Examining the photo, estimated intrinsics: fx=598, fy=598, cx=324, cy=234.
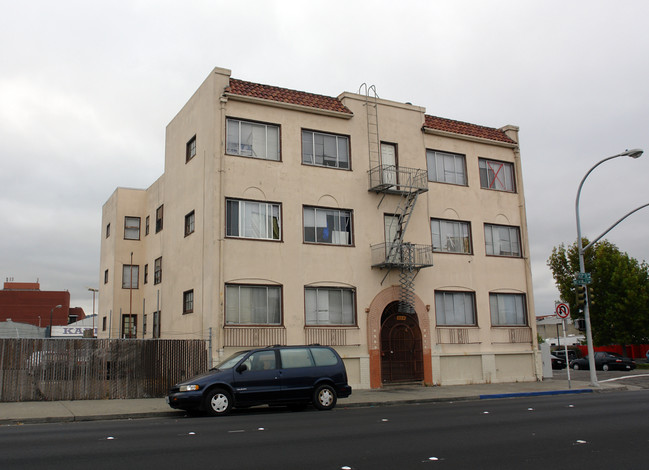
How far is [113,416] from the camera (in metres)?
15.0

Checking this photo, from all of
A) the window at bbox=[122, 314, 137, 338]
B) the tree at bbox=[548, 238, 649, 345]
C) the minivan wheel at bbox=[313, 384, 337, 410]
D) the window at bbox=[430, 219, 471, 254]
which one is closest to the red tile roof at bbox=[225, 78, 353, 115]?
the window at bbox=[430, 219, 471, 254]

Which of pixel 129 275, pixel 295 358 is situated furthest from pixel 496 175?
pixel 129 275

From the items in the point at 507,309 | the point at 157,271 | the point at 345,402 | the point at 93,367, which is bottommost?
the point at 345,402

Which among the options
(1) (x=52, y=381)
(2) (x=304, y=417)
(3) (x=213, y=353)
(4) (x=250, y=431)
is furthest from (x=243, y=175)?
(4) (x=250, y=431)

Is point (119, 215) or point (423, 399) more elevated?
point (119, 215)

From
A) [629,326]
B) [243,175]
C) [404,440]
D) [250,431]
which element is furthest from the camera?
[629,326]

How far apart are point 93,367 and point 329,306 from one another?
873 cm

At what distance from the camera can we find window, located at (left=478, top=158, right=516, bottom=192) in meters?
28.4

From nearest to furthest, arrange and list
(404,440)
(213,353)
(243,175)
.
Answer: (404,440), (213,353), (243,175)

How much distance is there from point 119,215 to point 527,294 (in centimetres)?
2274

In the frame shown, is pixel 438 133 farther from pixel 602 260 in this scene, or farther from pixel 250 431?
pixel 602 260

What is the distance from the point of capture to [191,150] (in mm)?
25219

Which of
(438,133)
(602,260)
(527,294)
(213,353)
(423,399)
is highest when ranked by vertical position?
(438,133)

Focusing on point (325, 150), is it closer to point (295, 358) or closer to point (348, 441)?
point (295, 358)
